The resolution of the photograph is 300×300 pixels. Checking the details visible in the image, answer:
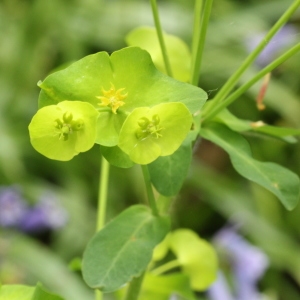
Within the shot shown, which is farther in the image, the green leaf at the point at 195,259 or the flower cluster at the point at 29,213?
the flower cluster at the point at 29,213

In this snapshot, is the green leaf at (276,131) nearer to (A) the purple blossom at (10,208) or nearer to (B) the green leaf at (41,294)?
(B) the green leaf at (41,294)

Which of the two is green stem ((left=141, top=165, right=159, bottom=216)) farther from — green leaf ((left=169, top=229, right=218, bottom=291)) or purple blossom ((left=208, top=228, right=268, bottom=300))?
purple blossom ((left=208, top=228, right=268, bottom=300))

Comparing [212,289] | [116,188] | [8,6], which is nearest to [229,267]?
[212,289]

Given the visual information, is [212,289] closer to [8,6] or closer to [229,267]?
[229,267]

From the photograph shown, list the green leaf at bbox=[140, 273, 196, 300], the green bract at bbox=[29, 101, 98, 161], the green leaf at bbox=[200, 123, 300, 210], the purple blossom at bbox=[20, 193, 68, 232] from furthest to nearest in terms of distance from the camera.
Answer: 1. the purple blossom at bbox=[20, 193, 68, 232]
2. the green leaf at bbox=[140, 273, 196, 300]
3. the green leaf at bbox=[200, 123, 300, 210]
4. the green bract at bbox=[29, 101, 98, 161]

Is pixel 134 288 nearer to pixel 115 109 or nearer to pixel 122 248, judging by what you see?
pixel 122 248

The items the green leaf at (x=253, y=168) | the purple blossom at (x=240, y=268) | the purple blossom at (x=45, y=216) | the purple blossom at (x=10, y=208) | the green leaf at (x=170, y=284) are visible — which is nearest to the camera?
the green leaf at (x=253, y=168)

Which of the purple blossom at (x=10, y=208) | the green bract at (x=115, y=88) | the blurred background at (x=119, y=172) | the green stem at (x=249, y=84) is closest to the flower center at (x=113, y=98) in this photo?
the green bract at (x=115, y=88)

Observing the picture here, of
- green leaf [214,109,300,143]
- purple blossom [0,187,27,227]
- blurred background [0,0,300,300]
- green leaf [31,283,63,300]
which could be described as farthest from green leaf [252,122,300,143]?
purple blossom [0,187,27,227]
